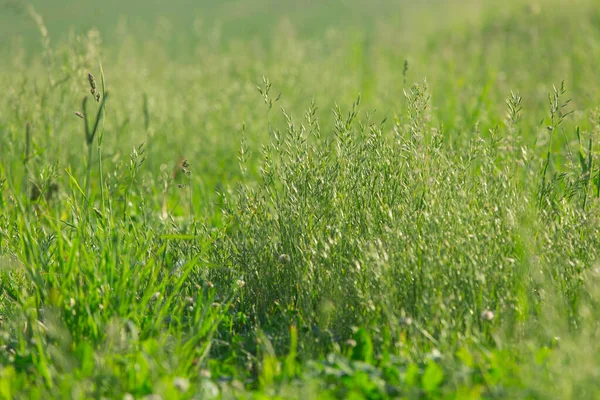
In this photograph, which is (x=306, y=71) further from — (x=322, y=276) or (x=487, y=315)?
(x=487, y=315)

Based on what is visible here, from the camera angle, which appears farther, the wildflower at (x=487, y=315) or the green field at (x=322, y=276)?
the wildflower at (x=487, y=315)

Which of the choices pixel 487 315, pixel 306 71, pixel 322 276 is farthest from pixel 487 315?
pixel 306 71

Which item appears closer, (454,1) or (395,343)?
(395,343)

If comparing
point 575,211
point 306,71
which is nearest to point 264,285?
point 575,211

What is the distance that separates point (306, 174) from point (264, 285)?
0.49m

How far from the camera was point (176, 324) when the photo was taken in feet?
8.67

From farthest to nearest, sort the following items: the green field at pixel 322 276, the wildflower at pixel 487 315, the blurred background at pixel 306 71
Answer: the blurred background at pixel 306 71 < the wildflower at pixel 487 315 < the green field at pixel 322 276

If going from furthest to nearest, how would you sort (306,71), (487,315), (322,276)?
(306,71) → (322,276) → (487,315)

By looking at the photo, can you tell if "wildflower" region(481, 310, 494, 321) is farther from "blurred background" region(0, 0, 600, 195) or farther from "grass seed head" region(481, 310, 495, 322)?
"blurred background" region(0, 0, 600, 195)

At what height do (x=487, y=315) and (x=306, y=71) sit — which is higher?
(x=306, y=71)

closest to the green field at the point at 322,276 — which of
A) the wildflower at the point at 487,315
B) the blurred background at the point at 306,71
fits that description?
the wildflower at the point at 487,315

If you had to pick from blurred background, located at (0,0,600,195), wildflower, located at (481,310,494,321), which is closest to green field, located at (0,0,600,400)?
Answer: wildflower, located at (481,310,494,321)

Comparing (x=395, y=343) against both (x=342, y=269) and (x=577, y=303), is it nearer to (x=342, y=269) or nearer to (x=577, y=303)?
(x=342, y=269)

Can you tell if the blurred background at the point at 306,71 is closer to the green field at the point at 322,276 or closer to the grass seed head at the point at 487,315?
the green field at the point at 322,276
